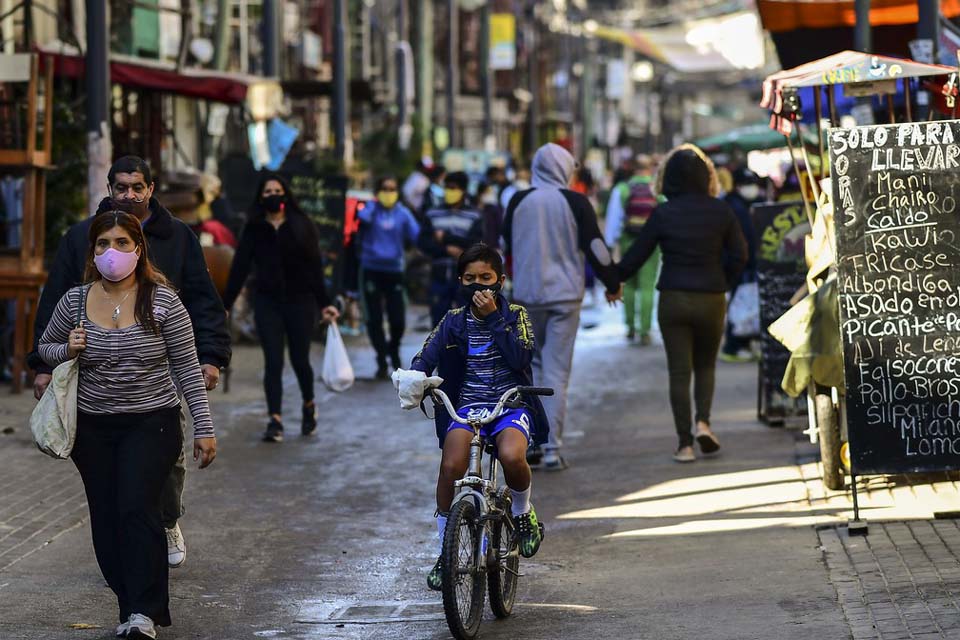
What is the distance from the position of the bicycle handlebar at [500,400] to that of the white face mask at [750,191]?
1362 centimetres

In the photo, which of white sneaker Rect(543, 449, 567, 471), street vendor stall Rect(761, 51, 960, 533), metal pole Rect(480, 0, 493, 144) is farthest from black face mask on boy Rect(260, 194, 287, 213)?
metal pole Rect(480, 0, 493, 144)

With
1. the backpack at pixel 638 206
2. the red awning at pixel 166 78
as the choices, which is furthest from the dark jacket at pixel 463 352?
the backpack at pixel 638 206

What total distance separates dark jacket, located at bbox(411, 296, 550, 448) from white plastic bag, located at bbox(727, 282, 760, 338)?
9449 millimetres

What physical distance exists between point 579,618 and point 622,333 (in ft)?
46.2

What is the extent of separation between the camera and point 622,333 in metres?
21.3

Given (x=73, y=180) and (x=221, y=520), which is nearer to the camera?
(x=221, y=520)

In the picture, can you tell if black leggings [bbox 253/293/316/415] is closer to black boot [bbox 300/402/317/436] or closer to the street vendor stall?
black boot [bbox 300/402/317/436]

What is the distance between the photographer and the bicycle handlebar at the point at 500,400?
715 centimetres

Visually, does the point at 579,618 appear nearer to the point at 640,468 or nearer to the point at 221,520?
the point at 221,520

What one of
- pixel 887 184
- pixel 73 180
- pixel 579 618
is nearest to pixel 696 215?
pixel 887 184

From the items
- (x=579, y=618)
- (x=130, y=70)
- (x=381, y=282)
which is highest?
(x=130, y=70)

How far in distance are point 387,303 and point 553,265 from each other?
5.31m

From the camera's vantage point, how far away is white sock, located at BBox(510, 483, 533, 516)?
24.9 ft

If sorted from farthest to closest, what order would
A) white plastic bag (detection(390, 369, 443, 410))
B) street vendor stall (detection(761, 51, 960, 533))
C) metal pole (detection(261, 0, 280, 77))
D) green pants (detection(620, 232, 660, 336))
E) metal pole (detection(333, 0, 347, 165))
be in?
1. metal pole (detection(333, 0, 347, 165))
2. metal pole (detection(261, 0, 280, 77))
3. green pants (detection(620, 232, 660, 336))
4. street vendor stall (detection(761, 51, 960, 533))
5. white plastic bag (detection(390, 369, 443, 410))
